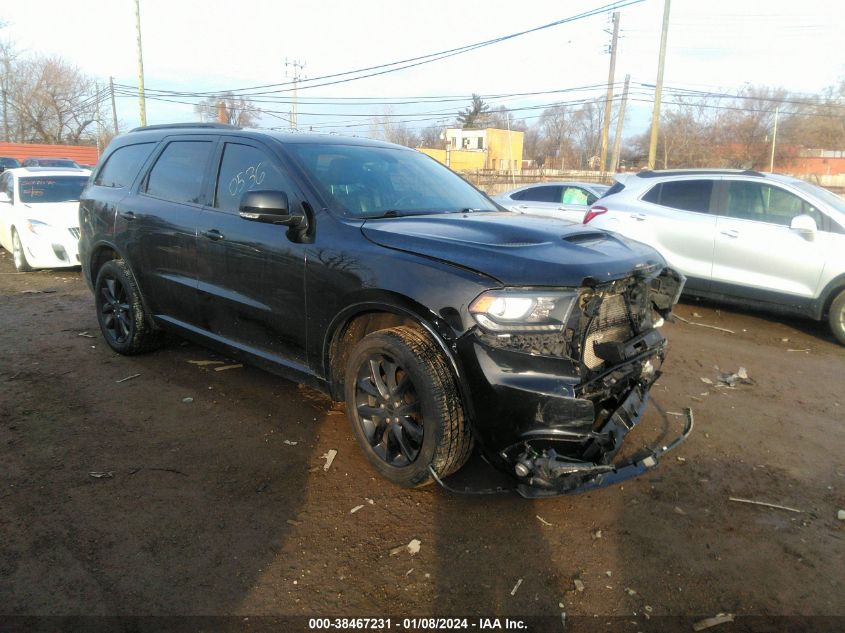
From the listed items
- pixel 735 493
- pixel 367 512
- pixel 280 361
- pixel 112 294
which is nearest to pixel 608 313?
pixel 735 493

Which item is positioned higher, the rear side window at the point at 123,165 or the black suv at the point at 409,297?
the rear side window at the point at 123,165

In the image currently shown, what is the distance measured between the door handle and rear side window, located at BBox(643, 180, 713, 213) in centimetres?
565

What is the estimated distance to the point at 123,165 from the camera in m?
5.20

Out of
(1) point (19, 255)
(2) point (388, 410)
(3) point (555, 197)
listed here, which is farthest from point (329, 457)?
(3) point (555, 197)

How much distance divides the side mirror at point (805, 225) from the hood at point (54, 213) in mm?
9417

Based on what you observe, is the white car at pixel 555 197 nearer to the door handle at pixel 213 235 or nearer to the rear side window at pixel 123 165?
the rear side window at pixel 123 165

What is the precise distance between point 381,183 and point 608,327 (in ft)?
5.71

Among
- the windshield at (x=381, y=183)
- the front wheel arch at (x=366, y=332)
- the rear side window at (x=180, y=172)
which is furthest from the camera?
the rear side window at (x=180, y=172)

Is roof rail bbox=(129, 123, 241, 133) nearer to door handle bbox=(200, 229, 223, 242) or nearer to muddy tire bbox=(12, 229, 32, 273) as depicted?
door handle bbox=(200, 229, 223, 242)

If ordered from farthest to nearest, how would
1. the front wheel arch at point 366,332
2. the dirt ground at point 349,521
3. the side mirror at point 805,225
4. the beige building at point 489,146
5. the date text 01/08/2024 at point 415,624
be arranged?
the beige building at point 489,146 < the side mirror at point 805,225 < the front wheel arch at point 366,332 < the dirt ground at point 349,521 < the date text 01/08/2024 at point 415,624

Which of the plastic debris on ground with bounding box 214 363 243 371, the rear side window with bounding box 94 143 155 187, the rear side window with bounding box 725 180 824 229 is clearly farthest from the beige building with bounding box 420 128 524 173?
the plastic debris on ground with bounding box 214 363 243 371

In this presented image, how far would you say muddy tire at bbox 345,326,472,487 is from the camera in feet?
9.44

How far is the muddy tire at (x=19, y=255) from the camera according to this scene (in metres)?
9.50

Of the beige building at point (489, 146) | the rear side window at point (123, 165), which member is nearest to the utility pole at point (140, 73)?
the rear side window at point (123, 165)
